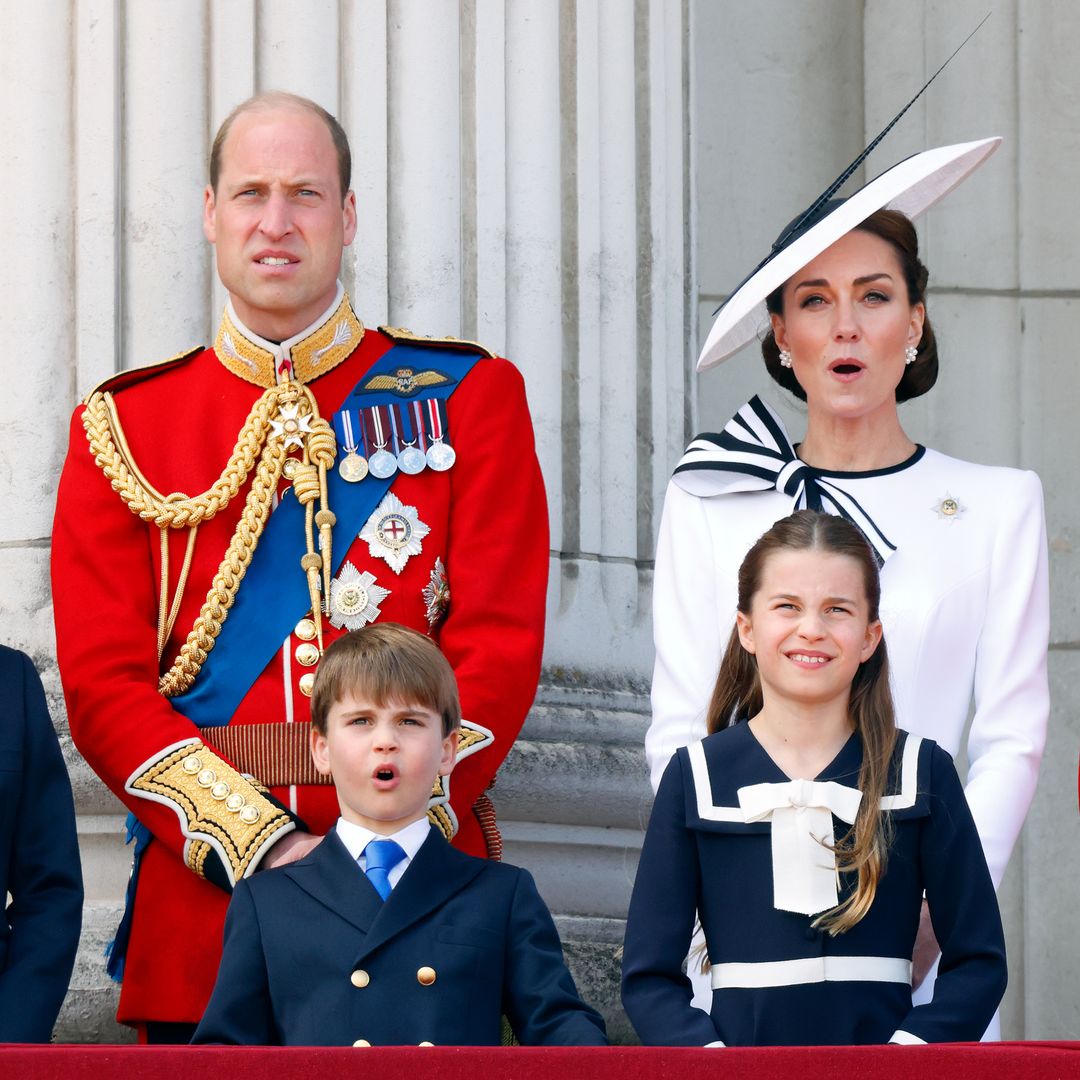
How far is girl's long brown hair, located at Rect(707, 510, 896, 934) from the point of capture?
3.27m

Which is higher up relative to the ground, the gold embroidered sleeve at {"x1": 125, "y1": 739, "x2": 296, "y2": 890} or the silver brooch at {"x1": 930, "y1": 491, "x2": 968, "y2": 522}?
the silver brooch at {"x1": 930, "y1": 491, "x2": 968, "y2": 522}

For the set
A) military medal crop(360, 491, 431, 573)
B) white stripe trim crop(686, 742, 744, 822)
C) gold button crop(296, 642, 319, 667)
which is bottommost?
white stripe trim crop(686, 742, 744, 822)

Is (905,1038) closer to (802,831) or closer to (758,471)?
(802,831)

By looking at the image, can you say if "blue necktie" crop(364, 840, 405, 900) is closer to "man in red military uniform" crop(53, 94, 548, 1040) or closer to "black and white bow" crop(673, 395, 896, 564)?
"man in red military uniform" crop(53, 94, 548, 1040)

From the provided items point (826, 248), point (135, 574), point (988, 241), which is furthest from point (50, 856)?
point (988, 241)

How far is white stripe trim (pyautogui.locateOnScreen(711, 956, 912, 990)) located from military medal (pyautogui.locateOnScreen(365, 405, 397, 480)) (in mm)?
1060

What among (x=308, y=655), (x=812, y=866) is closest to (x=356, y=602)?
(x=308, y=655)

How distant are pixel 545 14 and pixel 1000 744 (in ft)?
6.55

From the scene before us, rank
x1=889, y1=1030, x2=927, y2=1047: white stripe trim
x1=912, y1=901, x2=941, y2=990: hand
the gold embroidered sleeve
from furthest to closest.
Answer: the gold embroidered sleeve → x1=912, y1=901, x2=941, y2=990: hand → x1=889, y1=1030, x2=927, y2=1047: white stripe trim

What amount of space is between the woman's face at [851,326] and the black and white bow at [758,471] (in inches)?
3.4

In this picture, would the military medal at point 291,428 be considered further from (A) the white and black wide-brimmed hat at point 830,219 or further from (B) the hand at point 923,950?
(B) the hand at point 923,950

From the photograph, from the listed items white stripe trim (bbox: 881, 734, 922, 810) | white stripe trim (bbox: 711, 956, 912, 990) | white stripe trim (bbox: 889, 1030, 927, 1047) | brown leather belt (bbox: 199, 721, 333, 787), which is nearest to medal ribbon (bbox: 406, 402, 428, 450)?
brown leather belt (bbox: 199, 721, 333, 787)

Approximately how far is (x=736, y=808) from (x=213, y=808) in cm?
78

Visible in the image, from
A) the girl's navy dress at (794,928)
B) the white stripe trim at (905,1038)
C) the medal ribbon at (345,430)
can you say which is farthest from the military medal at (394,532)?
the white stripe trim at (905,1038)
